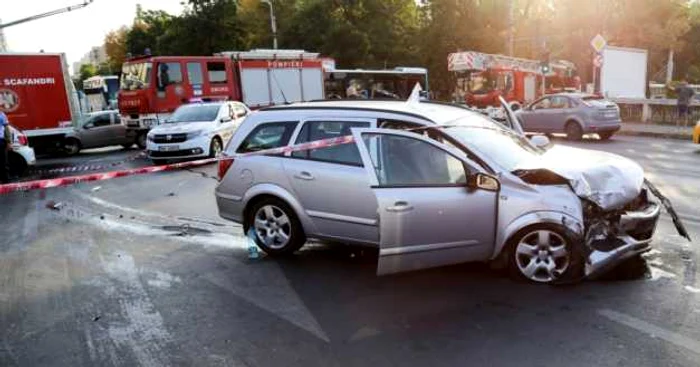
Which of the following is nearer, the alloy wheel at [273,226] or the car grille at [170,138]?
the alloy wheel at [273,226]

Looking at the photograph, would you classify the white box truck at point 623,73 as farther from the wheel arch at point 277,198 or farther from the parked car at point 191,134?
the wheel arch at point 277,198

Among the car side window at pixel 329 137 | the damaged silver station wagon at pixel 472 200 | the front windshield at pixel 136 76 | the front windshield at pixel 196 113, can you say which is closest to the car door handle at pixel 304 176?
the damaged silver station wagon at pixel 472 200

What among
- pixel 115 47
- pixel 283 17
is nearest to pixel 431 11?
pixel 283 17

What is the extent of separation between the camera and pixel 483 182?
4785 mm

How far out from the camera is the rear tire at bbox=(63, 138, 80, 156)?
18.2 meters

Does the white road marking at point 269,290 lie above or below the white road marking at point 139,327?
below

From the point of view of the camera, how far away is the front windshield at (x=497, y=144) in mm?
5070

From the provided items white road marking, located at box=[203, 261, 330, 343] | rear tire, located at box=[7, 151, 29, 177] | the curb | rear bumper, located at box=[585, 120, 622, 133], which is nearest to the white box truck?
the curb

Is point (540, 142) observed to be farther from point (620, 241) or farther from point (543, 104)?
point (543, 104)

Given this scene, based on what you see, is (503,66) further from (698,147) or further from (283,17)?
(283,17)

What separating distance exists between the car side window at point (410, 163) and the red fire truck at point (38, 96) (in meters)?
14.8

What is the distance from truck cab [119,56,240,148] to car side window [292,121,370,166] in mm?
13105

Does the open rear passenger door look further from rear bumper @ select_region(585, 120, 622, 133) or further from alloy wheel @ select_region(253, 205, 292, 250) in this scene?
rear bumper @ select_region(585, 120, 622, 133)

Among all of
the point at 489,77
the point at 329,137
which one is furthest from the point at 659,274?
the point at 489,77
